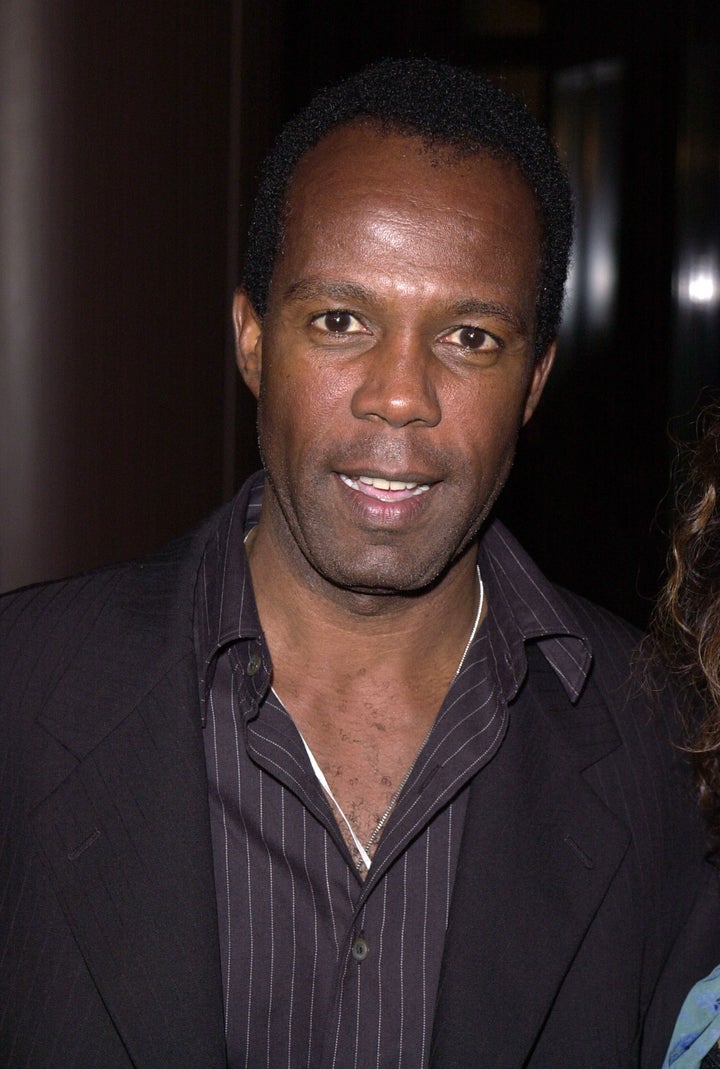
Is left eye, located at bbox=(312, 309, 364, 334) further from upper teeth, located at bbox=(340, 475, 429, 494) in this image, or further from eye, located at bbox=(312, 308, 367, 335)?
upper teeth, located at bbox=(340, 475, 429, 494)

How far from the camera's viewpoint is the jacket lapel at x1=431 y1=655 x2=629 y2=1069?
61.9 inches

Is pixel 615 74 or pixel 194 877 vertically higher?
pixel 615 74

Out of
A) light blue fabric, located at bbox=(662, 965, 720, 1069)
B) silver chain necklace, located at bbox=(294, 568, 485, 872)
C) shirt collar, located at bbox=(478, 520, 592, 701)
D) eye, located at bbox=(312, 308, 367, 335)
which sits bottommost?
light blue fabric, located at bbox=(662, 965, 720, 1069)

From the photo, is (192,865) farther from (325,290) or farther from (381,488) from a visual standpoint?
(325,290)

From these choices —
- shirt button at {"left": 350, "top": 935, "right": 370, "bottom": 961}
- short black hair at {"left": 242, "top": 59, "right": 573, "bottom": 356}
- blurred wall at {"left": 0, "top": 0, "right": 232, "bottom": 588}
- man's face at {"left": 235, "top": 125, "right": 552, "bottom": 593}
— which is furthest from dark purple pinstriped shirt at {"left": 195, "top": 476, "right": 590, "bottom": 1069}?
blurred wall at {"left": 0, "top": 0, "right": 232, "bottom": 588}

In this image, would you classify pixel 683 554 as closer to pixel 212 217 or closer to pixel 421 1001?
pixel 421 1001

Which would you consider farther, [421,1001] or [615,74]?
[615,74]

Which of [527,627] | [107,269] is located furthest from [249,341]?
[107,269]

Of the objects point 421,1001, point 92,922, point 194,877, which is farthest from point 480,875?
point 92,922

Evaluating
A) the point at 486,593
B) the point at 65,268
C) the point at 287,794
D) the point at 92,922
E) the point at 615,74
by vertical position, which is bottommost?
the point at 92,922

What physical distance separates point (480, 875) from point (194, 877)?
396mm

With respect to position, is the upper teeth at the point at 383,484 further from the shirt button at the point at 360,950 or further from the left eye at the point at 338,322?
the shirt button at the point at 360,950

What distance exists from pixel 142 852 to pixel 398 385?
71 cm

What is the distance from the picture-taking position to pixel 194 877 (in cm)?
155
